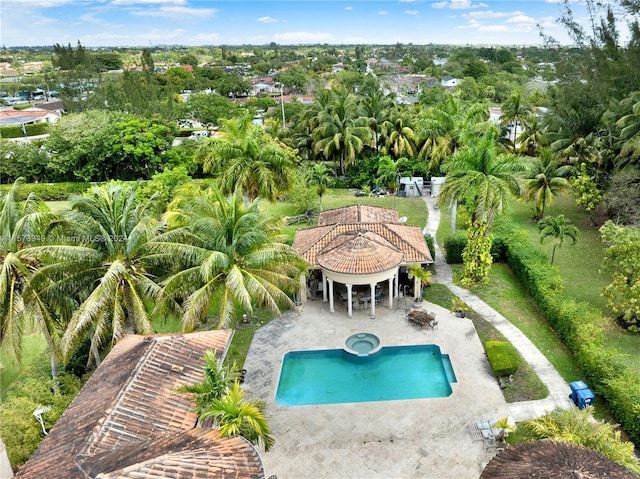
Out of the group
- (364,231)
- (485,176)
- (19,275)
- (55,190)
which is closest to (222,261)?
(19,275)

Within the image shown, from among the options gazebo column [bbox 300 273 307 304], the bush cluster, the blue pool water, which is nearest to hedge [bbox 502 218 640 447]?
the blue pool water

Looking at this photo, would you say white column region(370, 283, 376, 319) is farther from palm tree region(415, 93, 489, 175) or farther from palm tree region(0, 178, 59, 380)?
palm tree region(415, 93, 489, 175)

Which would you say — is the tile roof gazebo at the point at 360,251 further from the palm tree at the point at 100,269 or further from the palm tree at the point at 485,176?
the palm tree at the point at 100,269

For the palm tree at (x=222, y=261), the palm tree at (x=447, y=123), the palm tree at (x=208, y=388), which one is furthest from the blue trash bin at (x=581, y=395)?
the palm tree at (x=447, y=123)

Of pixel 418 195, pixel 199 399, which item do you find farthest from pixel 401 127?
pixel 199 399

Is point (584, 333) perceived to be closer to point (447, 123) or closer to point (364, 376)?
point (364, 376)

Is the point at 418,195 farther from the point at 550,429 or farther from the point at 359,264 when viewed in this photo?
the point at 550,429
